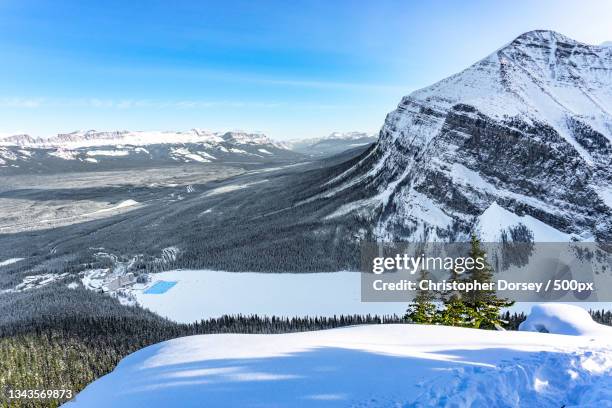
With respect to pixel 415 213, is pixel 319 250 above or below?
below

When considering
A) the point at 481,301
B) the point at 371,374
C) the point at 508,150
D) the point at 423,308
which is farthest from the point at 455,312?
the point at 508,150

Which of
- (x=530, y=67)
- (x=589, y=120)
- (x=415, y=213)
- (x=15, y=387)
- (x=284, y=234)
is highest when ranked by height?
(x=530, y=67)

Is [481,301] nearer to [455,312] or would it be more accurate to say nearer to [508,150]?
[455,312]

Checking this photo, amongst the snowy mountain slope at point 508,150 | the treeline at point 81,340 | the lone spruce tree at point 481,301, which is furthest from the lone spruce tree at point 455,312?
the snowy mountain slope at point 508,150

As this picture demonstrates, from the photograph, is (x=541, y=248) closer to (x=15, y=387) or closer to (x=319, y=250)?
(x=319, y=250)

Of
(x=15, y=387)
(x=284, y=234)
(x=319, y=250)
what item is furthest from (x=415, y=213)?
(x=15, y=387)

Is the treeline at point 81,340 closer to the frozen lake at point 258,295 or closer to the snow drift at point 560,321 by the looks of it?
the frozen lake at point 258,295
